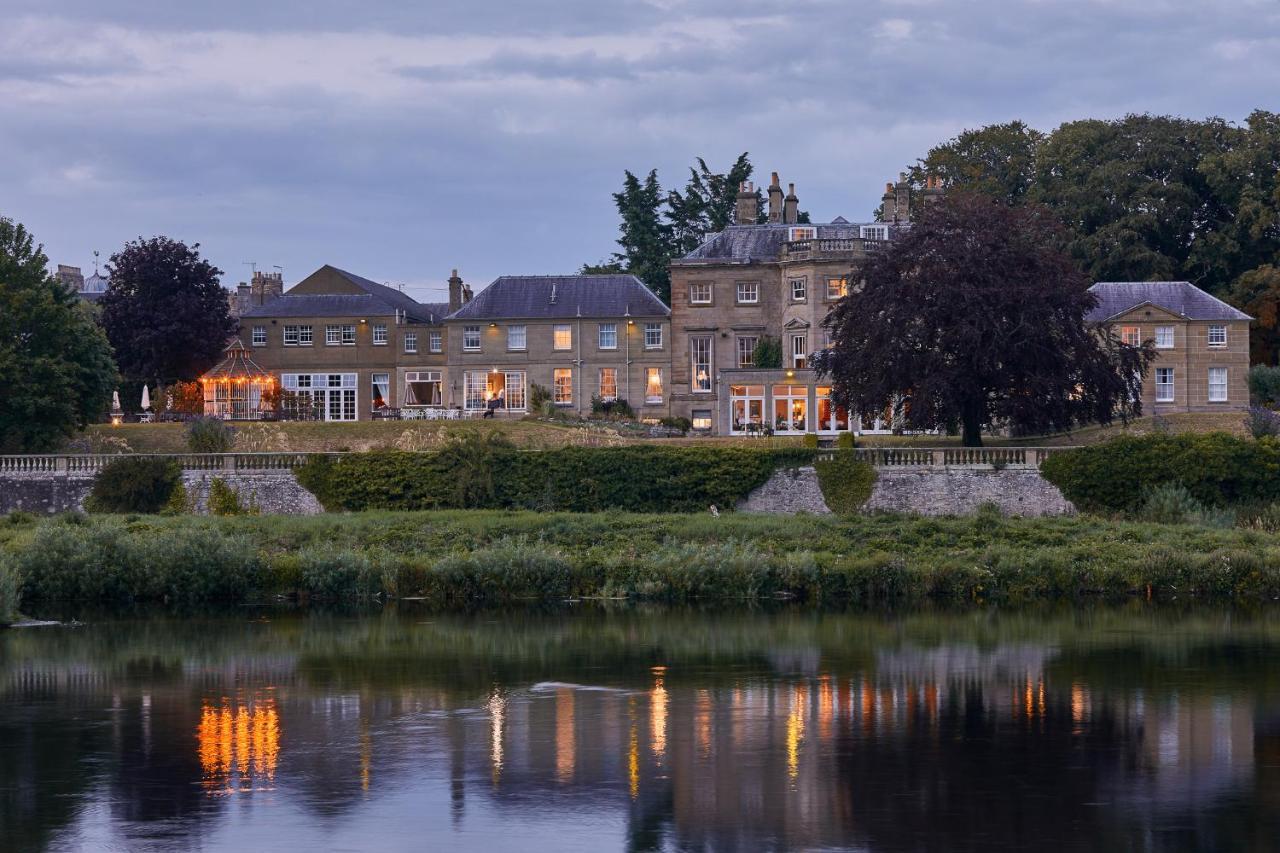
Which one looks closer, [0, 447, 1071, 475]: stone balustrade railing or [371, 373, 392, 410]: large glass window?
[0, 447, 1071, 475]: stone balustrade railing

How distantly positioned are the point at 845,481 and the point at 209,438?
17109 millimetres

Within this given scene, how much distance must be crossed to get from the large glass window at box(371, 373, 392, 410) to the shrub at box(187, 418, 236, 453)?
15.2m

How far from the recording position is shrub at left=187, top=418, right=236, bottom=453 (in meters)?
44.3

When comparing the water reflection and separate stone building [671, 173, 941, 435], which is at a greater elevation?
separate stone building [671, 173, 941, 435]

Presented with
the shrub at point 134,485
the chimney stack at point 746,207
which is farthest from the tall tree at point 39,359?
the chimney stack at point 746,207

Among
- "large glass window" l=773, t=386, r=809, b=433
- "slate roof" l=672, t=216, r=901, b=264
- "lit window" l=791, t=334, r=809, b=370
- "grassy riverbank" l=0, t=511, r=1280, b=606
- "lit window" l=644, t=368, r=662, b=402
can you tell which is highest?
"slate roof" l=672, t=216, r=901, b=264

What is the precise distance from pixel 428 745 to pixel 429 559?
1341 cm

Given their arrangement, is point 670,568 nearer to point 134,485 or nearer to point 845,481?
point 845,481

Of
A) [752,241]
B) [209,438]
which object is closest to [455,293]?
[752,241]

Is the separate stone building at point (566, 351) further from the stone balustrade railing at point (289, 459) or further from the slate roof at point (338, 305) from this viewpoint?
the stone balustrade railing at point (289, 459)

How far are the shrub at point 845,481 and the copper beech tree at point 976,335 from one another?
2662 mm

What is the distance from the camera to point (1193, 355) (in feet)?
178

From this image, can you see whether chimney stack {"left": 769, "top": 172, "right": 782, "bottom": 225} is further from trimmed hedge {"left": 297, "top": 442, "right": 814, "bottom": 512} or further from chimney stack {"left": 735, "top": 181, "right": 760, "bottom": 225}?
trimmed hedge {"left": 297, "top": 442, "right": 814, "bottom": 512}

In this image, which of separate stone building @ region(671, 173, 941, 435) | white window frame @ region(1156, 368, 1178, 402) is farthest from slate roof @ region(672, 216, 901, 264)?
white window frame @ region(1156, 368, 1178, 402)
